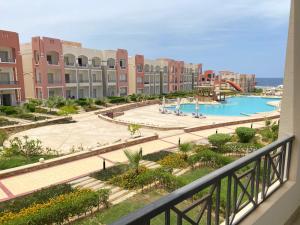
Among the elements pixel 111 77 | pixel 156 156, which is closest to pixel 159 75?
pixel 111 77

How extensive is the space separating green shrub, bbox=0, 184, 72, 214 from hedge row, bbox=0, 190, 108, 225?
34cm

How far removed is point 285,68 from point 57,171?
8.79 meters

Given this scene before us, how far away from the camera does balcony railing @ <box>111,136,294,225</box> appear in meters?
1.87

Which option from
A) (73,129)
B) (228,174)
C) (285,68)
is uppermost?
(285,68)

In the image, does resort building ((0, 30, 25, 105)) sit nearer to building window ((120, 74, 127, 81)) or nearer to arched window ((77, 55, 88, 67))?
arched window ((77, 55, 88, 67))

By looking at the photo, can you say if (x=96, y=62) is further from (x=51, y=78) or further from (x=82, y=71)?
(x=51, y=78)

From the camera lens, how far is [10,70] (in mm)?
28797

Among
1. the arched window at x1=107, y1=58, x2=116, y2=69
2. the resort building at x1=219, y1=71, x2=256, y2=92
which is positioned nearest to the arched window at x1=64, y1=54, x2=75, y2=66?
the arched window at x1=107, y1=58, x2=116, y2=69

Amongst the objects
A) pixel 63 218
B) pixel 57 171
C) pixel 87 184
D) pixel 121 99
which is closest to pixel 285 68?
pixel 63 218

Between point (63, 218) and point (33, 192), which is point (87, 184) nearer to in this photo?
point (33, 192)

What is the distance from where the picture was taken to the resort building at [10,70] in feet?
89.4

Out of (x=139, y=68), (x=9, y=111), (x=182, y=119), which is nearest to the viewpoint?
(x=9, y=111)

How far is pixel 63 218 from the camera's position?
586cm

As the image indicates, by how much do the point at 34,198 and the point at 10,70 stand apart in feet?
85.1
